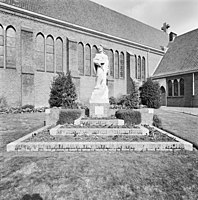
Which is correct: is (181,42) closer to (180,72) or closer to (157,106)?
(180,72)

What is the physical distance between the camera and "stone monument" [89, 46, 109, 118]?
1020 centimetres

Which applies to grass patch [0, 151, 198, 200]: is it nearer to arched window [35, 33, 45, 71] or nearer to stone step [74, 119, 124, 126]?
stone step [74, 119, 124, 126]

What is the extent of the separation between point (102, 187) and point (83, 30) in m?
21.4

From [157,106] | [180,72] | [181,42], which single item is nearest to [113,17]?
[181,42]

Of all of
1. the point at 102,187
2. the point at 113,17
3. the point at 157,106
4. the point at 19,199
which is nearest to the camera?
the point at 19,199

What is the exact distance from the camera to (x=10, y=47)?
56.0 ft

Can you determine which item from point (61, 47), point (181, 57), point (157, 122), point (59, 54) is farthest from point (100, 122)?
point (181, 57)

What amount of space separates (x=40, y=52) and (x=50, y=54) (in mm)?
1176

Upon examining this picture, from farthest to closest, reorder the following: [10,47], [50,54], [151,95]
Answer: [151,95]
[50,54]
[10,47]

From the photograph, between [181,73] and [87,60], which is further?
[181,73]

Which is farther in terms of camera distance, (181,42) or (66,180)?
(181,42)

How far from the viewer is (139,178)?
3426 mm

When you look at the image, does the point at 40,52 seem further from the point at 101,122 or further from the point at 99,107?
the point at 101,122

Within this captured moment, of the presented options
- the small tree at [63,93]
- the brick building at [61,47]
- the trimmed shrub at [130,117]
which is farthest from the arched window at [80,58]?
the trimmed shrub at [130,117]
